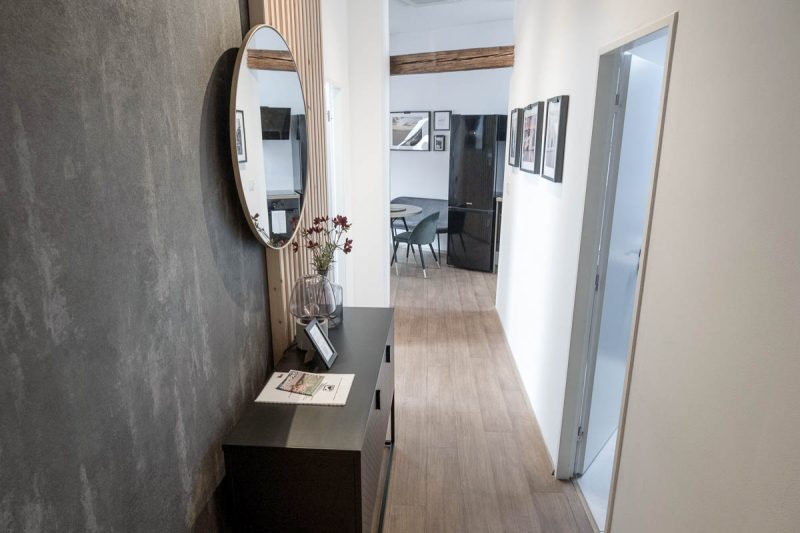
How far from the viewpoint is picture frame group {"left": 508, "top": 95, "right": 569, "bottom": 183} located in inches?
96.6

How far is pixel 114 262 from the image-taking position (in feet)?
3.01

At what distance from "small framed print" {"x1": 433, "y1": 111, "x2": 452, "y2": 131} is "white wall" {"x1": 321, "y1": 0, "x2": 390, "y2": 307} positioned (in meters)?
2.98

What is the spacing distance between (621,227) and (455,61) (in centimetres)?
272

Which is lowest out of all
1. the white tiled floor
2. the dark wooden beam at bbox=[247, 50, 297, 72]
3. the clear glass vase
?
the white tiled floor

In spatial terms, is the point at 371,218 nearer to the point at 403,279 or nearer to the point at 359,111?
the point at 359,111

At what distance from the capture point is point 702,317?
119cm

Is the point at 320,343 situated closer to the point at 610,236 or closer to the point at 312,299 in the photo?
the point at 312,299

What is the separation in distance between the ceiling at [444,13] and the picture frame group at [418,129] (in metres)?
1.20

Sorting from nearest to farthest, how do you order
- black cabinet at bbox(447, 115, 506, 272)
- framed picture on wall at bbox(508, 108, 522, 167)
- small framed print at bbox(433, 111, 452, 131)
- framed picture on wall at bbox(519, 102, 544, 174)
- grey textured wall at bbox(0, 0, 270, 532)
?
grey textured wall at bbox(0, 0, 270, 532)
framed picture on wall at bbox(519, 102, 544, 174)
framed picture on wall at bbox(508, 108, 522, 167)
black cabinet at bbox(447, 115, 506, 272)
small framed print at bbox(433, 111, 452, 131)

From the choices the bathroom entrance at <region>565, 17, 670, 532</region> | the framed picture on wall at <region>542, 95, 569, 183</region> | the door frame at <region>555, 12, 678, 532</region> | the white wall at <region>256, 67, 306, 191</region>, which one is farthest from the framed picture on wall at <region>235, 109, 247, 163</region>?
the framed picture on wall at <region>542, 95, 569, 183</region>

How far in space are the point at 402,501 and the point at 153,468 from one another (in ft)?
5.05

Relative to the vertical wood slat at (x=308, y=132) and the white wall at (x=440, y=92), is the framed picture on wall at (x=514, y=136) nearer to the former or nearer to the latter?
the vertical wood slat at (x=308, y=132)

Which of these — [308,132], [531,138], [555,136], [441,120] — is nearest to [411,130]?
[441,120]

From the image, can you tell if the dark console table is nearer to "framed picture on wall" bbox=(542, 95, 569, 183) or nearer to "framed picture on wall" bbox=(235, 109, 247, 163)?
"framed picture on wall" bbox=(235, 109, 247, 163)
